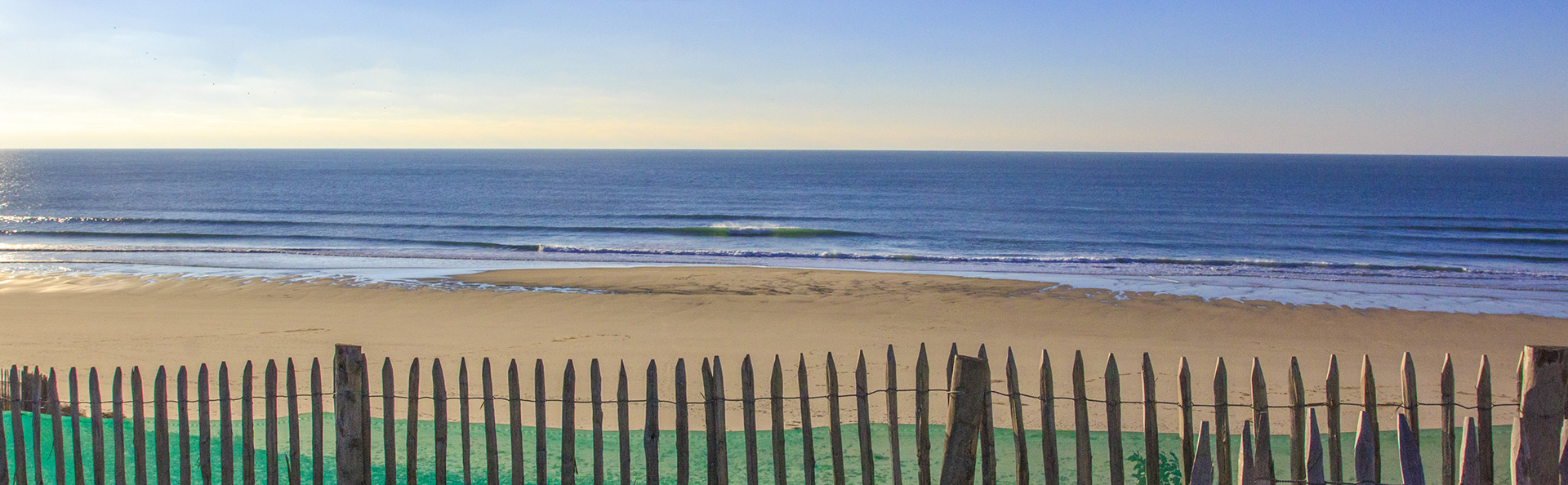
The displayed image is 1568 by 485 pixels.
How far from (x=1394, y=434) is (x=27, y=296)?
20.5 m

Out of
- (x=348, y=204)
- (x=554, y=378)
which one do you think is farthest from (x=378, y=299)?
(x=348, y=204)

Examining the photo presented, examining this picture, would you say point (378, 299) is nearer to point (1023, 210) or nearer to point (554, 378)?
point (554, 378)

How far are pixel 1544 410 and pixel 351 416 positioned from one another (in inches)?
202

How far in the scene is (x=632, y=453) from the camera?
6129 mm

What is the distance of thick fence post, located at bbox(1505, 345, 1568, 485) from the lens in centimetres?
357

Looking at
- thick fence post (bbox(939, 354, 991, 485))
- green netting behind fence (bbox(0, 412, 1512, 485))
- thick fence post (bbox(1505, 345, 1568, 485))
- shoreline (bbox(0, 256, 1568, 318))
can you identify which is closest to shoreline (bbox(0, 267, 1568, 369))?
shoreline (bbox(0, 256, 1568, 318))

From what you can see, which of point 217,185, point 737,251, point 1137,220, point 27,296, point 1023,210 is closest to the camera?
point 27,296

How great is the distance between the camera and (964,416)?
11.7ft

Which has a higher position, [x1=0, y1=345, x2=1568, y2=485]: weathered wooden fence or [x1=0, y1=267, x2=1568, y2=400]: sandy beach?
[x1=0, y1=345, x2=1568, y2=485]: weathered wooden fence

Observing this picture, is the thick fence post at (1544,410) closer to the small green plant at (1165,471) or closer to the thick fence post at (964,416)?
the small green plant at (1165,471)

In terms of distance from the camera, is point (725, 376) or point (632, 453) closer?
point (632, 453)

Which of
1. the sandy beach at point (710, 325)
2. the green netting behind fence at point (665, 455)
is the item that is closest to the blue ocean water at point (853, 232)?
the sandy beach at point (710, 325)

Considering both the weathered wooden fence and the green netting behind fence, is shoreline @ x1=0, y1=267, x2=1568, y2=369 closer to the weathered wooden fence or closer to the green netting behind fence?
the green netting behind fence

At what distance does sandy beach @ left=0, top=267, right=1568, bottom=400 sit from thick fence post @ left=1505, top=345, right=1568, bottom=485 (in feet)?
19.6
